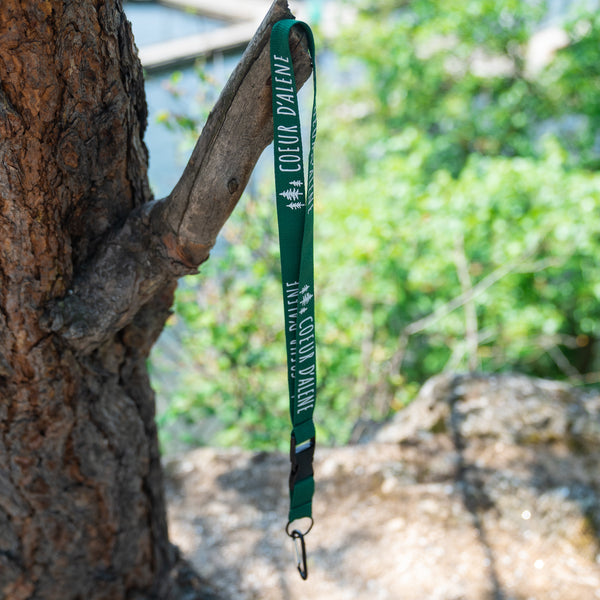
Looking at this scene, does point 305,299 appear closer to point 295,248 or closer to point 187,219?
point 295,248

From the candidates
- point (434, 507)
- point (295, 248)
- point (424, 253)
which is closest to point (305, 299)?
point (295, 248)

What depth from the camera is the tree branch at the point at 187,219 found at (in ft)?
3.53

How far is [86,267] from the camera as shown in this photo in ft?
4.25

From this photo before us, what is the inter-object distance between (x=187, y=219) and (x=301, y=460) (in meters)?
0.61

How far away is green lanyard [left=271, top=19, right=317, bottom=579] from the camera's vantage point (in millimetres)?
1029

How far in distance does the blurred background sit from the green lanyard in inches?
75.2

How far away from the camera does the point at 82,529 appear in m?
1.50

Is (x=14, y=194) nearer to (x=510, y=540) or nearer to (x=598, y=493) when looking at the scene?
(x=510, y=540)

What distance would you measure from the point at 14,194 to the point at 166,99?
17.4 feet

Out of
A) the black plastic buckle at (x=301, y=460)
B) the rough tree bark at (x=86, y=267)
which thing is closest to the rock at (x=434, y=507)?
the rough tree bark at (x=86, y=267)

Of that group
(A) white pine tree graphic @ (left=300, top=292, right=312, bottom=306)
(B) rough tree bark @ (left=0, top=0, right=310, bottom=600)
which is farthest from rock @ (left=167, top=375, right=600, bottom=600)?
(A) white pine tree graphic @ (left=300, top=292, right=312, bottom=306)

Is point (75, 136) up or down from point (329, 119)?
down

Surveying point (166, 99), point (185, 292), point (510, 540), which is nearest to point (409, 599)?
point (510, 540)

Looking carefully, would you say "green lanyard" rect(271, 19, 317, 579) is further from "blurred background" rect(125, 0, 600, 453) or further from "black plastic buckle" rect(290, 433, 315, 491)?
"blurred background" rect(125, 0, 600, 453)
